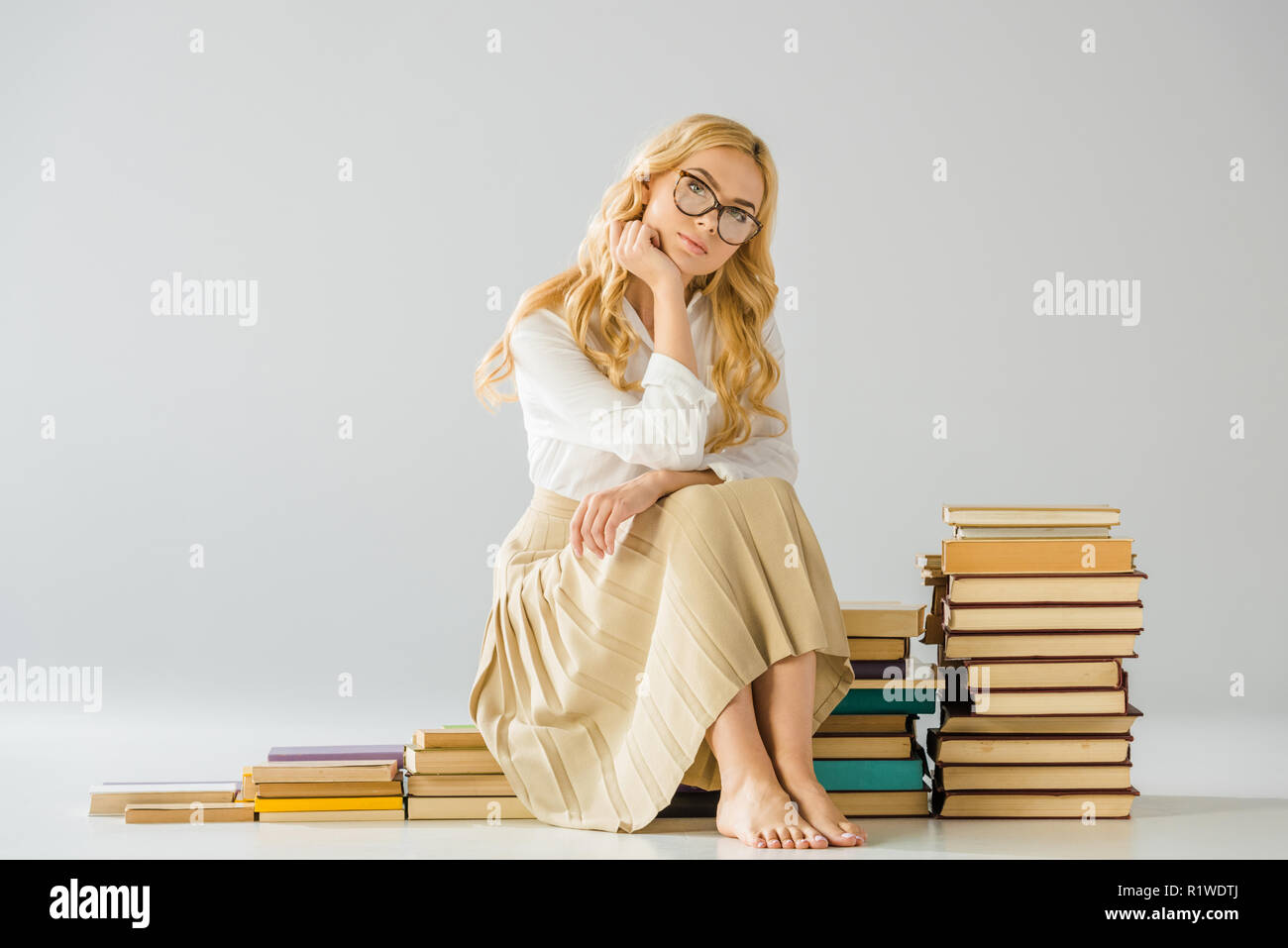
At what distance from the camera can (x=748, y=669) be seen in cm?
263

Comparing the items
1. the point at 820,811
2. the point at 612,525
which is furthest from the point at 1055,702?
the point at 612,525

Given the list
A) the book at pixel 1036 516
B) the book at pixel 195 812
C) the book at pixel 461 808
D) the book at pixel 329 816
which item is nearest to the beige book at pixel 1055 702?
the book at pixel 1036 516

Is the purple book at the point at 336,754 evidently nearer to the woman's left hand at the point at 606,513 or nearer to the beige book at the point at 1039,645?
the woman's left hand at the point at 606,513

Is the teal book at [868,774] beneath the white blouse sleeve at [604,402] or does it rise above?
beneath

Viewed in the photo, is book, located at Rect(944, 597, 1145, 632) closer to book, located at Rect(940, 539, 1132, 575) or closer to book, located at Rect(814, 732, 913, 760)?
book, located at Rect(940, 539, 1132, 575)

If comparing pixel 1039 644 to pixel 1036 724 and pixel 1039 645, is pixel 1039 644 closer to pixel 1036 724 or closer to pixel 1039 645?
pixel 1039 645

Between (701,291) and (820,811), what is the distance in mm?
1145

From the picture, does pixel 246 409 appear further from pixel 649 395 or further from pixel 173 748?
pixel 649 395

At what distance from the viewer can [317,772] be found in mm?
2953

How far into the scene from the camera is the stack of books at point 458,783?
2.93 m

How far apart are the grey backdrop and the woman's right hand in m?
1.91

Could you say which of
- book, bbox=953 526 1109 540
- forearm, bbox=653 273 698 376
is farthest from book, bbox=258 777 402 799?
book, bbox=953 526 1109 540

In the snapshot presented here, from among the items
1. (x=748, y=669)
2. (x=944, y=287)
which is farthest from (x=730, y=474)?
(x=944, y=287)

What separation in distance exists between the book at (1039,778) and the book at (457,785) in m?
0.89
